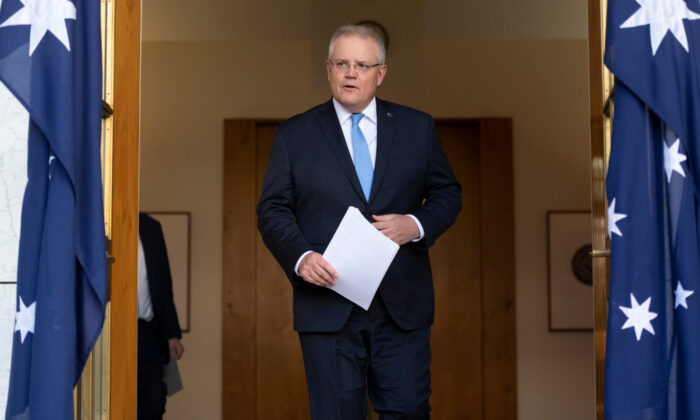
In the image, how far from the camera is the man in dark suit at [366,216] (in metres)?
2.23

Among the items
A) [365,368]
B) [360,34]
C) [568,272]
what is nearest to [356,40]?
[360,34]

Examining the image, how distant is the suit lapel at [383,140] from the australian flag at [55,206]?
810mm

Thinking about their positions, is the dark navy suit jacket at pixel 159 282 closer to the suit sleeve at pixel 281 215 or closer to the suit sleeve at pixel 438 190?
the suit sleeve at pixel 281 215

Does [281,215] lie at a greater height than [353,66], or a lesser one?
lesser

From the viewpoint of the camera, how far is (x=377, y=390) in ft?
7.51

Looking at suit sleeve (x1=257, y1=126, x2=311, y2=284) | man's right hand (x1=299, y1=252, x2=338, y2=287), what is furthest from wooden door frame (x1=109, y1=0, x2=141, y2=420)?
man's right hand (x1=299, y1=252, x2=338, y2=287)

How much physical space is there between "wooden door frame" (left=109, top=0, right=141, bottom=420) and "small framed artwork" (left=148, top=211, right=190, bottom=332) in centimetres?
238

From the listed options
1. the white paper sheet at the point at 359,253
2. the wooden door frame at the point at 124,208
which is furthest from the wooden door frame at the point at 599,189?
the wooden door frame at the point at 124,208

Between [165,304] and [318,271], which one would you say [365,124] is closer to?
[318,271]

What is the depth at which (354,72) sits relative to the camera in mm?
2293

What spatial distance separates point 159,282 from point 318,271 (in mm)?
1547

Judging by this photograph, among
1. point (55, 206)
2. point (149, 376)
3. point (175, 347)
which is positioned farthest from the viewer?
point (175, 347)

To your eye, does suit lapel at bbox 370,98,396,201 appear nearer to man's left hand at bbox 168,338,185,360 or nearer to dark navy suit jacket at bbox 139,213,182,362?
dark navy suit jacket at bbox 139,213,182,362

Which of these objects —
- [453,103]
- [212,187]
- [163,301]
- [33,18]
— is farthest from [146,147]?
[33,18]
